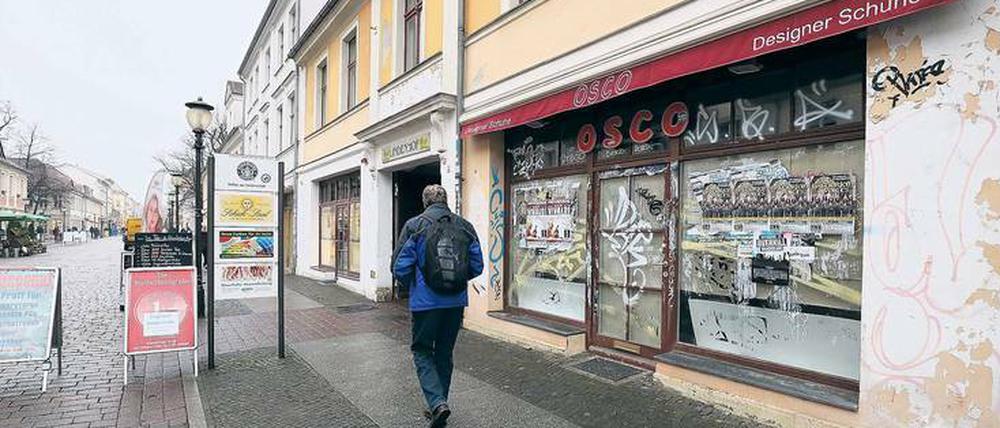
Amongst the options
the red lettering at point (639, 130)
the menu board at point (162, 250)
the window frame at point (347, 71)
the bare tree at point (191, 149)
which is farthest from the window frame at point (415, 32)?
the bare tree at point (191, 149)

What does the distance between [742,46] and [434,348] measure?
321 cm

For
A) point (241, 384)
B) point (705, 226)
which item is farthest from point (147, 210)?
point (705, 226)

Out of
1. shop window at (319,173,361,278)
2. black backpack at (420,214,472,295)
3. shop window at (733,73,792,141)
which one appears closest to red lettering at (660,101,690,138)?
shop window at (733,73,792,141)

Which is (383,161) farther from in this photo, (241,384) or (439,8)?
(241,384)

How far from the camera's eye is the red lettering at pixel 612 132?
6.09 m

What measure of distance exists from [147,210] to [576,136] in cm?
877

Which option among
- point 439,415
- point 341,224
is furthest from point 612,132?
point 341,224

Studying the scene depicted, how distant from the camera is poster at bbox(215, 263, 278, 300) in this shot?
243 inches

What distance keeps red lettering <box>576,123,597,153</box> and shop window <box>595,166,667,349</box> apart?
1.26 ft

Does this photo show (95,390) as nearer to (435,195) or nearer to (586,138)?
(435,195)

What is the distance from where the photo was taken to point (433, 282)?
161 inches

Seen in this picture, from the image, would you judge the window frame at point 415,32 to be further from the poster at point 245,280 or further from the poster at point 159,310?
the poster at point 159,310

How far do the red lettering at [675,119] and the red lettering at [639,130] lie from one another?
0.59 feet

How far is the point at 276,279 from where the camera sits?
6441mm
